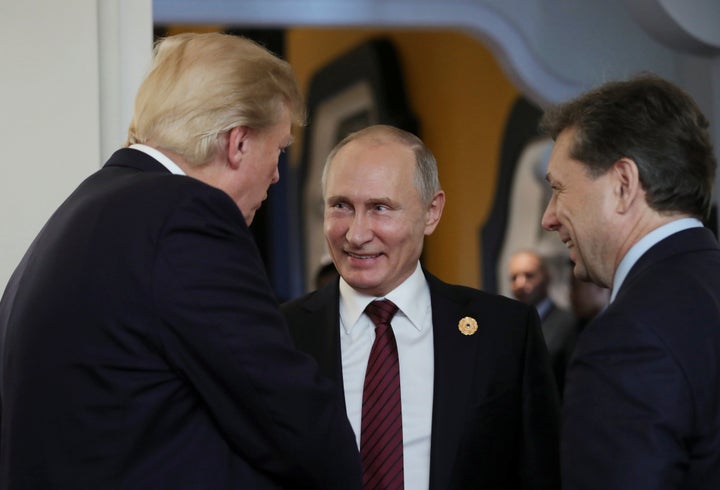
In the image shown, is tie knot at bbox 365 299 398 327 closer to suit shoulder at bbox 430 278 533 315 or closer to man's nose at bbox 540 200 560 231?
suit shoulder at bbox 430 278 533 315

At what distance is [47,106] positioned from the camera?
2564 mm

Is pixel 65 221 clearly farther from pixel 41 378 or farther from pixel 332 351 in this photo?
pixel 332 351

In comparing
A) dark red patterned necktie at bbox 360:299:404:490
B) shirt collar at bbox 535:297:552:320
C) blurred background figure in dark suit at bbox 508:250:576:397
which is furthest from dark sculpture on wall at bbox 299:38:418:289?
dark red patterned necktie at bbox 360:299:404:490

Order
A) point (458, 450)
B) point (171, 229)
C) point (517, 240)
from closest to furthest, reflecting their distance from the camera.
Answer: point (171, 229)
point (458, 450)
point (517, 240)

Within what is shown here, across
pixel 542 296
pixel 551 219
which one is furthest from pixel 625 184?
pixel 542 296

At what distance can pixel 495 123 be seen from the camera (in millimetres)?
6566

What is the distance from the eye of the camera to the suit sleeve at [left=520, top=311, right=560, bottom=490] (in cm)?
237

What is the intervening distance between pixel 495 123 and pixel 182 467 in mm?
5054

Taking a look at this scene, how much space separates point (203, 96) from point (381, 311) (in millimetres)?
803

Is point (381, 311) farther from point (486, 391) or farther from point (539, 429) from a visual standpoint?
point (539, 429)

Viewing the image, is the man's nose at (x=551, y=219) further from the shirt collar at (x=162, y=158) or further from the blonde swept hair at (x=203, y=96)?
the shirt collar at (x=162, y=158)

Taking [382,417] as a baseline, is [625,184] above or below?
Result: above

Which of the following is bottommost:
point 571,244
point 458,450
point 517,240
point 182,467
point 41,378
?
point 517,240

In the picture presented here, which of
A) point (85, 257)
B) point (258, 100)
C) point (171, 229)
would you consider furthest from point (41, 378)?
point (258, 100)
